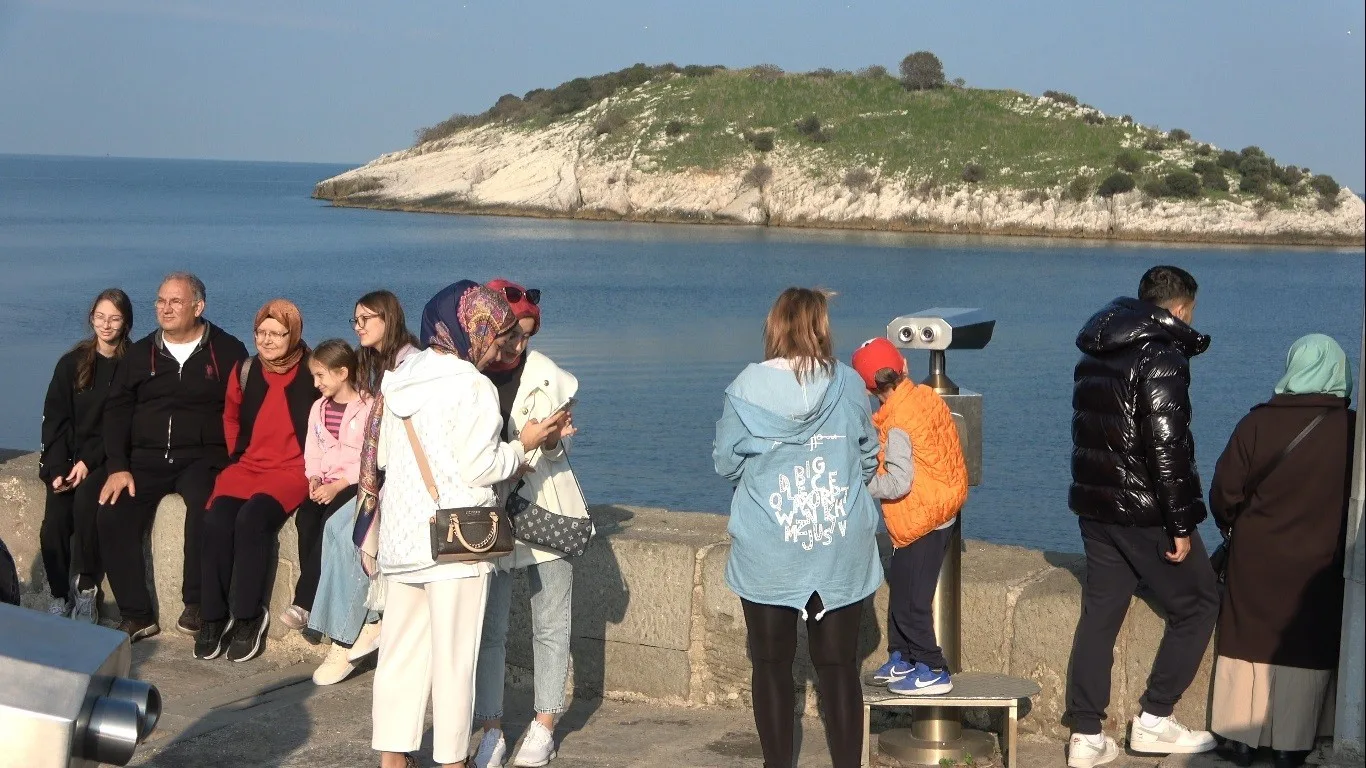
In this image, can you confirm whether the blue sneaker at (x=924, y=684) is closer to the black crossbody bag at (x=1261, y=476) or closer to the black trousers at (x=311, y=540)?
the black crossbody bag at (x=1261, y=476)

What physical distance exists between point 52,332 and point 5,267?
2236 centimetres

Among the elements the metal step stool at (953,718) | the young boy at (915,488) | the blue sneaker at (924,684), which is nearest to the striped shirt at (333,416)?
the young boy at (915,488)

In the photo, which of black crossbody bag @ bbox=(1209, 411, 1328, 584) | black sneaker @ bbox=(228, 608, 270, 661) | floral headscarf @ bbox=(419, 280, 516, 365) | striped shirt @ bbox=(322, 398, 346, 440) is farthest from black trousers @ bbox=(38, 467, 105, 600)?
black crossbody bag @ bbox=(1209, 411, 1328, 584)

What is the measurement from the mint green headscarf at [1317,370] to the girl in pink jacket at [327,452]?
3.39 meters

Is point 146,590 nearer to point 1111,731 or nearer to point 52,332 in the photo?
point 1111,731

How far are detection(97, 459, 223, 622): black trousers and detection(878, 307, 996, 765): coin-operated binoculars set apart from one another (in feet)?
10.6

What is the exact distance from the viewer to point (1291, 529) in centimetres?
444

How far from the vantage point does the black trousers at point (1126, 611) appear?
4516 millimetres

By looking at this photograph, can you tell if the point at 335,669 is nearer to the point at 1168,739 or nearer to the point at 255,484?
the point at 255,484

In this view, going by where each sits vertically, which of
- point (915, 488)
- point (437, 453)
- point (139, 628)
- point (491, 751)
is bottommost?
point (139, 628)

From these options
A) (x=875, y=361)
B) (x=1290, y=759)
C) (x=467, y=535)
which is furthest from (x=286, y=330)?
(x=1290, y=759)

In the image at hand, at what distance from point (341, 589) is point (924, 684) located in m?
2.33

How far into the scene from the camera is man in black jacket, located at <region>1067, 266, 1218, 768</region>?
4.39 meters

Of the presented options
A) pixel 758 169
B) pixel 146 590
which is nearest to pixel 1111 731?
pixel 146 590
